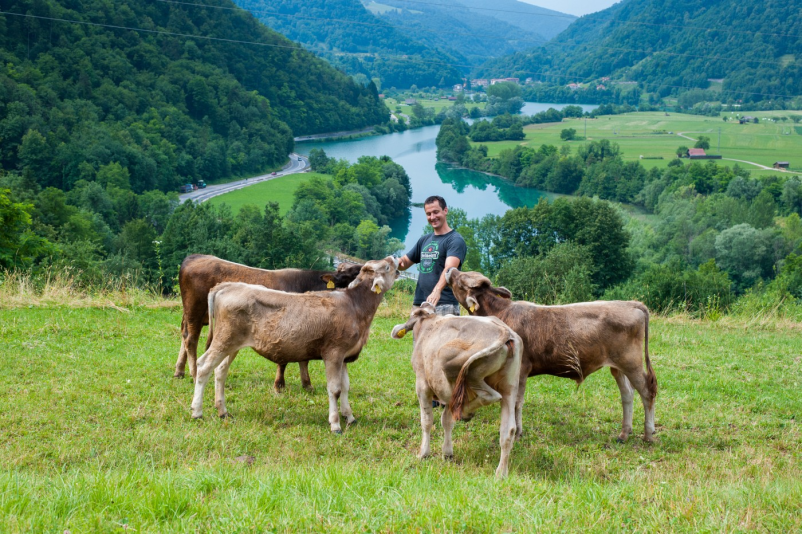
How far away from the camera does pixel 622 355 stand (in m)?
6.71

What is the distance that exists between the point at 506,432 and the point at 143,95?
10740 cm

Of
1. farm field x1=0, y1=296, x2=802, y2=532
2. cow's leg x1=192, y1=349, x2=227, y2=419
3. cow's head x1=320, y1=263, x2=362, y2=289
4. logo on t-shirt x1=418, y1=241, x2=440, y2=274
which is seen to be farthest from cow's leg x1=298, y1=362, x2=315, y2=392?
logo on t-shirt x1=418, y1=241, x2=440, y2=274

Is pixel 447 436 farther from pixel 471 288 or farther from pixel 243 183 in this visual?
pixel 243 183

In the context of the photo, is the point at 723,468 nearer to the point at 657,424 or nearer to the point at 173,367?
the point at 657,424

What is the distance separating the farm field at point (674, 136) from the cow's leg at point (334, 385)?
104922 millimetres

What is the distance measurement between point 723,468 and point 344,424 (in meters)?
3.95

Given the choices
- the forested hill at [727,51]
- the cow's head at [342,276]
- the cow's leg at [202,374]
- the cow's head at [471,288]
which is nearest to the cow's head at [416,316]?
the cow's head at [471,288]

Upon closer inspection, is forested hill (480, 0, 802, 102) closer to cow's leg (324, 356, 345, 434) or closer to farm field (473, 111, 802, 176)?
farm field (473, 111, 802, 176)

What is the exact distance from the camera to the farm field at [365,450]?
4.18m

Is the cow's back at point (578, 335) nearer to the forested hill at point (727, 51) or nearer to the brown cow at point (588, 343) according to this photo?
the brown cow at point (588, 343)

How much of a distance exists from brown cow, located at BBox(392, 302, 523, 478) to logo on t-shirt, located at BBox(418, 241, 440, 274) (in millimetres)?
1646

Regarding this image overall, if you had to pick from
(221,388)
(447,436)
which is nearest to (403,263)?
(447,436)

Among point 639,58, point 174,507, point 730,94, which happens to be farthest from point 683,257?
A: point 639,58

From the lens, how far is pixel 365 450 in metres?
6.45
